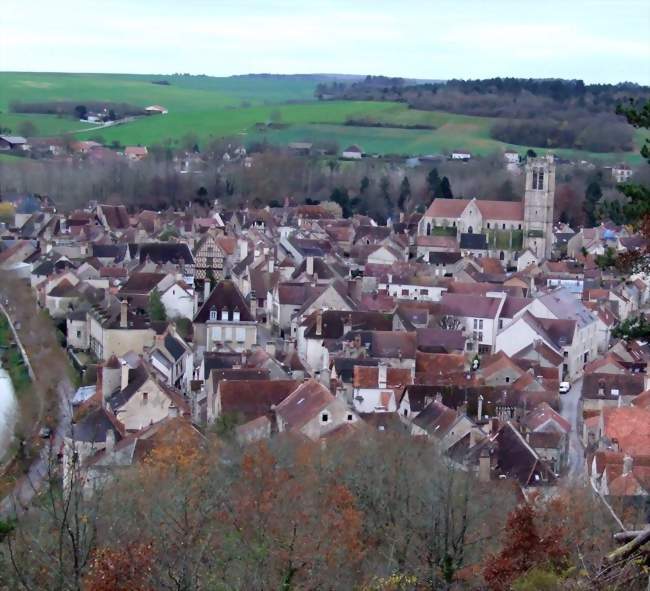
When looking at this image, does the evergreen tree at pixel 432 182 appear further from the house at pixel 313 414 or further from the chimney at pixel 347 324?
the house at pixel 313 414

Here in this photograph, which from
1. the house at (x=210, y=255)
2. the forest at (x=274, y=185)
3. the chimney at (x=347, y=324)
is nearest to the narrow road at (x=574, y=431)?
the chimney at (x=347, y=324)

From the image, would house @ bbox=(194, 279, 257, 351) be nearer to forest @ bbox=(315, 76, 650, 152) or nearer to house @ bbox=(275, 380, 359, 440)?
house @ bbox=(275, 380, 359, 440)

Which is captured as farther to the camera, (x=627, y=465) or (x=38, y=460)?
(x=38, y=460)

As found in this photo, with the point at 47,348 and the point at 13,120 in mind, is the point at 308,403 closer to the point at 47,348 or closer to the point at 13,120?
the point at 47,348

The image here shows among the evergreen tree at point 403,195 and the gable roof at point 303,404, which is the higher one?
the gable roof at point 303,404

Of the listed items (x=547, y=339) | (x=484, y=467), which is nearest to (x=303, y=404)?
(x=484, y=467)

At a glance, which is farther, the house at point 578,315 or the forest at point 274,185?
the forest at point 274,185

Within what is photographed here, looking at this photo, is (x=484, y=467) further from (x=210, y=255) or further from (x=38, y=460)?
(x=210, y=255)
